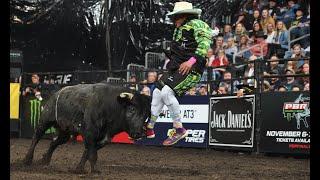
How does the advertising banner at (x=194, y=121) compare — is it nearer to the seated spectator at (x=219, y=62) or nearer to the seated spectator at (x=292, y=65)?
the seated spectator at (x=219, y=62)

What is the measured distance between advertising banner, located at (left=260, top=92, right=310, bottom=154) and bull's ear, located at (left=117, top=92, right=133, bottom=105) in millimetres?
3902

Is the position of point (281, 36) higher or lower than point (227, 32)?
lower

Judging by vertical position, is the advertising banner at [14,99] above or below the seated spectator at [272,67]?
below

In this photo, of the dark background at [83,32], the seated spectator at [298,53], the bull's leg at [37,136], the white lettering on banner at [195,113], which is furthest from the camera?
the dark background at [83,32]

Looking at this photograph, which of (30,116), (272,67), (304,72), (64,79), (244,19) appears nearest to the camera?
(304,72)

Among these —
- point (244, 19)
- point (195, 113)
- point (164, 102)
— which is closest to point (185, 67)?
point (164, 102)

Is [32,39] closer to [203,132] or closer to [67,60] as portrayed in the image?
[67,60]

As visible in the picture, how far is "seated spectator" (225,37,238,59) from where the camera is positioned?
12.9 m

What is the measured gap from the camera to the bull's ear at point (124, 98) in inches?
248

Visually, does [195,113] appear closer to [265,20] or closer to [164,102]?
[265,20]

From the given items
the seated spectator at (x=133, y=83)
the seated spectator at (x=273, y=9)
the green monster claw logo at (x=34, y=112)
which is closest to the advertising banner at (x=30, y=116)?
the green monster claw logo at (x=34, y=112)

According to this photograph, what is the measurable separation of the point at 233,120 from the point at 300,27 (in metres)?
3.15

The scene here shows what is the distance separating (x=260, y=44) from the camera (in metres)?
12.2

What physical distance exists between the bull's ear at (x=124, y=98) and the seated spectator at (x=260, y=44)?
6.35 meters
